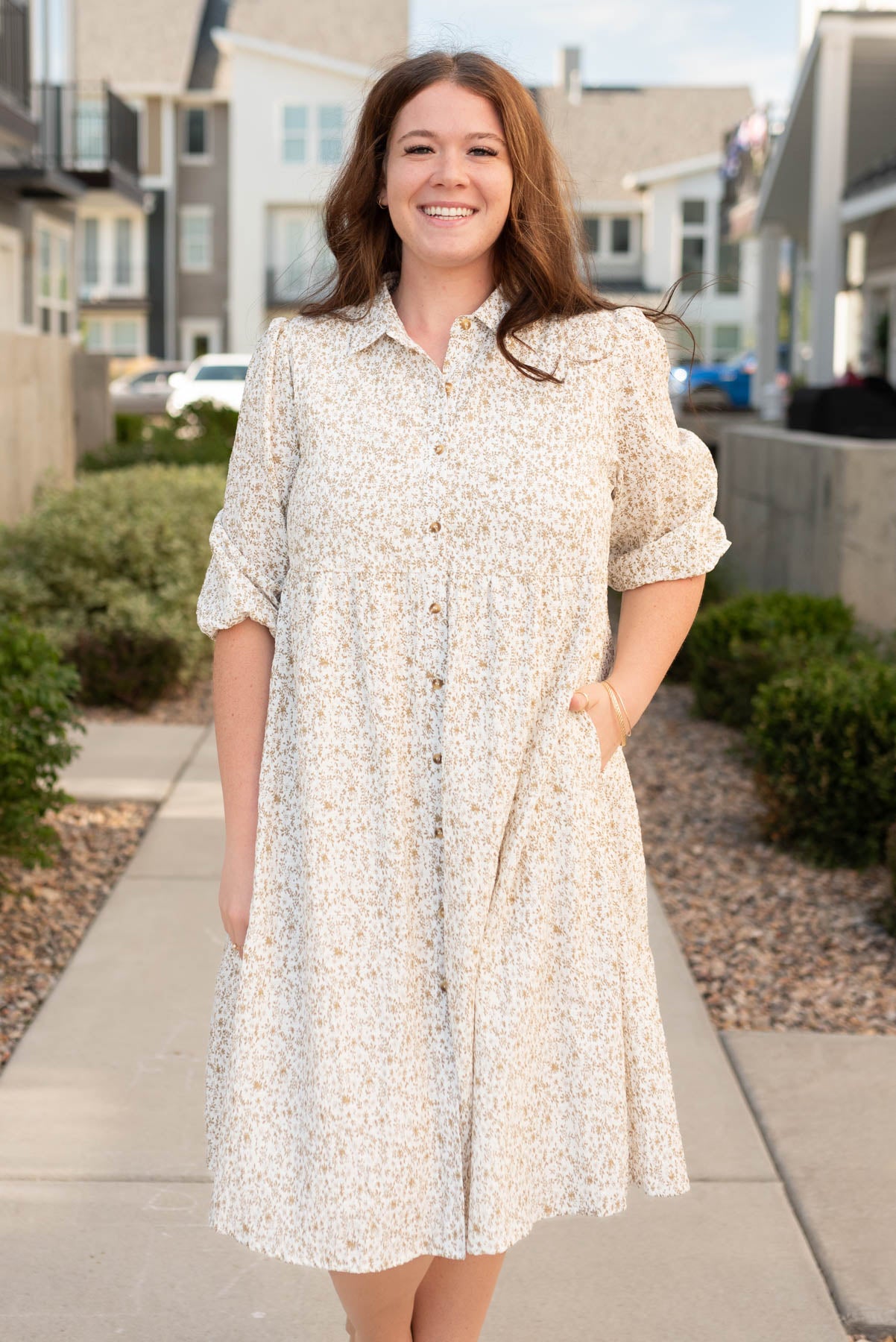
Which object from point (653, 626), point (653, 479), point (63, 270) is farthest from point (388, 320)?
point (63, 270)

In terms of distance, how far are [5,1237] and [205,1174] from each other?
41 centimetres

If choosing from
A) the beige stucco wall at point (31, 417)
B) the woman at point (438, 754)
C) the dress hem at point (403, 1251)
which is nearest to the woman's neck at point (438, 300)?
the woman at point (438, 754)

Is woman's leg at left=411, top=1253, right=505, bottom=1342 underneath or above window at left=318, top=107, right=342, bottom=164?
underneath

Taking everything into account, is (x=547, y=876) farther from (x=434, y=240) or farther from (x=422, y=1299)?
(x=434, y=240)

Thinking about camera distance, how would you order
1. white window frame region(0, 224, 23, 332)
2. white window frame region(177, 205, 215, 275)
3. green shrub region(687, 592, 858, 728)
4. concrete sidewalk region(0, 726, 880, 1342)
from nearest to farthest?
1. concrete sidewalk region(0, 726, 880, 1342)
2. green shrub region(687, 592, 858, 728)
3. white window frame region(0, 224, 23, 332)
4. white window frame region(177, 205, 215, 275)

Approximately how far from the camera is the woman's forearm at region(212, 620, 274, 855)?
2.05 metres

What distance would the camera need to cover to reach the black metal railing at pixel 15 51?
1418 centimetres

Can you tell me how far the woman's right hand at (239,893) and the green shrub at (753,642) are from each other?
4.81 meters

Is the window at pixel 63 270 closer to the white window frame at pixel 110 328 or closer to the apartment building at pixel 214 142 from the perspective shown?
the apartment building at pixel 214 142

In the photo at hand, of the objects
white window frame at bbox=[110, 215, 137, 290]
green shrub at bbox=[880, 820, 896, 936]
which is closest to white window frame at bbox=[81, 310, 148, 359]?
white window frame at bbox=[110, 215, 137, 290]

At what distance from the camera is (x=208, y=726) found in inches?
291

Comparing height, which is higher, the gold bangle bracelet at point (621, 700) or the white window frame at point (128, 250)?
the white window frame at point (128, 250)

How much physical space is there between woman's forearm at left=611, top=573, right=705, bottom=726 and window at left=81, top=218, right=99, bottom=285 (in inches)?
1575

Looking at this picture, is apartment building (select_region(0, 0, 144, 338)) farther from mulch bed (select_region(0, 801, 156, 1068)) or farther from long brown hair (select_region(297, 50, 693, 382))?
long brown hair (select_region(297, 50, 693, 382))
